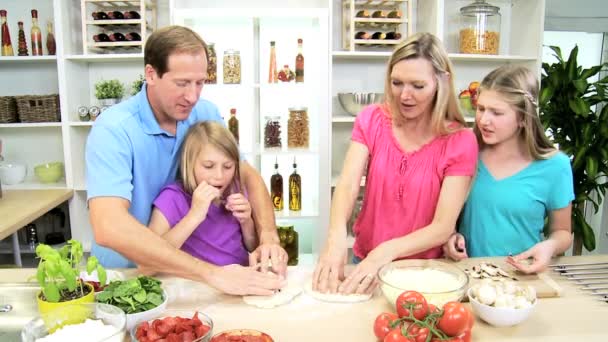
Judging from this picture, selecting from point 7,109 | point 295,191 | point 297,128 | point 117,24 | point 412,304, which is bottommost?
point 295,191

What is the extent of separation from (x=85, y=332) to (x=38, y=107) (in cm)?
260

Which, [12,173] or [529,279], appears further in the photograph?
[12,173]

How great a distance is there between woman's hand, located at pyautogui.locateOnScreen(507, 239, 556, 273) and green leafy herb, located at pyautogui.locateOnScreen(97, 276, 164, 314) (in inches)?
39.9

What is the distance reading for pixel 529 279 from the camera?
142cm

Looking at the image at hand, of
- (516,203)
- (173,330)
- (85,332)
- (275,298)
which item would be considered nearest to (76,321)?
(85,332)

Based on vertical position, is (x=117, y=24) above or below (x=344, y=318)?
above

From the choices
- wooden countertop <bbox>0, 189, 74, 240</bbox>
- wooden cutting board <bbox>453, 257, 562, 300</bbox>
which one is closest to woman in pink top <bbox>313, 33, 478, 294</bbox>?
wooden cutting board <bbox>453, 257, 562, 300</bbox>

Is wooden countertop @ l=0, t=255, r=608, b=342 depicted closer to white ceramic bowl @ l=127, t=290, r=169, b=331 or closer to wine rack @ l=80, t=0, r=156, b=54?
white ceramic bowl @ l=127, t=290, r=169, b=331

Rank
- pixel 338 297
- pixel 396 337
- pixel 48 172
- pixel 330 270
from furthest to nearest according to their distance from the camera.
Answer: pixel 48 172 → pixel 330 270 → pixel 338 297 → pixel 396 337

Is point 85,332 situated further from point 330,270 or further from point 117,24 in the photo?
point 117,24

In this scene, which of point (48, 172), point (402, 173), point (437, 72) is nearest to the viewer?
point (437, 72)

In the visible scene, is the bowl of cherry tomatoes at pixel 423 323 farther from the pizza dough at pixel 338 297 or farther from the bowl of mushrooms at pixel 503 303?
the pizza dough at pixel 338 297

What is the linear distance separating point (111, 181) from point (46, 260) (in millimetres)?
382

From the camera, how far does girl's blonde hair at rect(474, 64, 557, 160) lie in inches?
64.4
